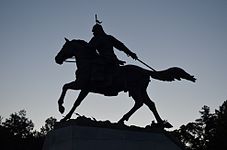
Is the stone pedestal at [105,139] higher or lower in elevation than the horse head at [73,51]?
lower

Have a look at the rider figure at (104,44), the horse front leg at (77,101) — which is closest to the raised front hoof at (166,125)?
the rider figure at (104,44)

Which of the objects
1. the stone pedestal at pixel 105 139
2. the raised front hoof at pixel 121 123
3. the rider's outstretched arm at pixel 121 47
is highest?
the rider's outstretched arm at pixel 121 47

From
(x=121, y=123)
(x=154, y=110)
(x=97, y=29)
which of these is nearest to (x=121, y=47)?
(x=97, y=29)

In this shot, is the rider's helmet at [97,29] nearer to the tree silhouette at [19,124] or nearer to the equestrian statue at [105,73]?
the equestrian statue at [105,73]

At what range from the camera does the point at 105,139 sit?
35.3ft

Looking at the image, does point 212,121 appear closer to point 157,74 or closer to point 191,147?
point 191,147

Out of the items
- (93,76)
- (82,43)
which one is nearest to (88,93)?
(93,76)

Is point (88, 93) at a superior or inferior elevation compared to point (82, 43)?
inferior

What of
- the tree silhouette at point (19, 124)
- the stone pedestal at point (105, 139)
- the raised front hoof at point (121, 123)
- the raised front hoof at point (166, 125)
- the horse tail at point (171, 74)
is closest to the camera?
the stone pedestal at point (105, 139)

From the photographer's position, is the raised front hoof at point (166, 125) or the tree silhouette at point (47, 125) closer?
the raised front hoof at point (166, 125)

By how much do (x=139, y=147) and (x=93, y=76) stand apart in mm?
2371

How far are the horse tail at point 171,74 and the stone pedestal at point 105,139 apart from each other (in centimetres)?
172

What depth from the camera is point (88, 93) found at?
11672mm

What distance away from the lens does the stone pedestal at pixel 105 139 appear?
1034cm
